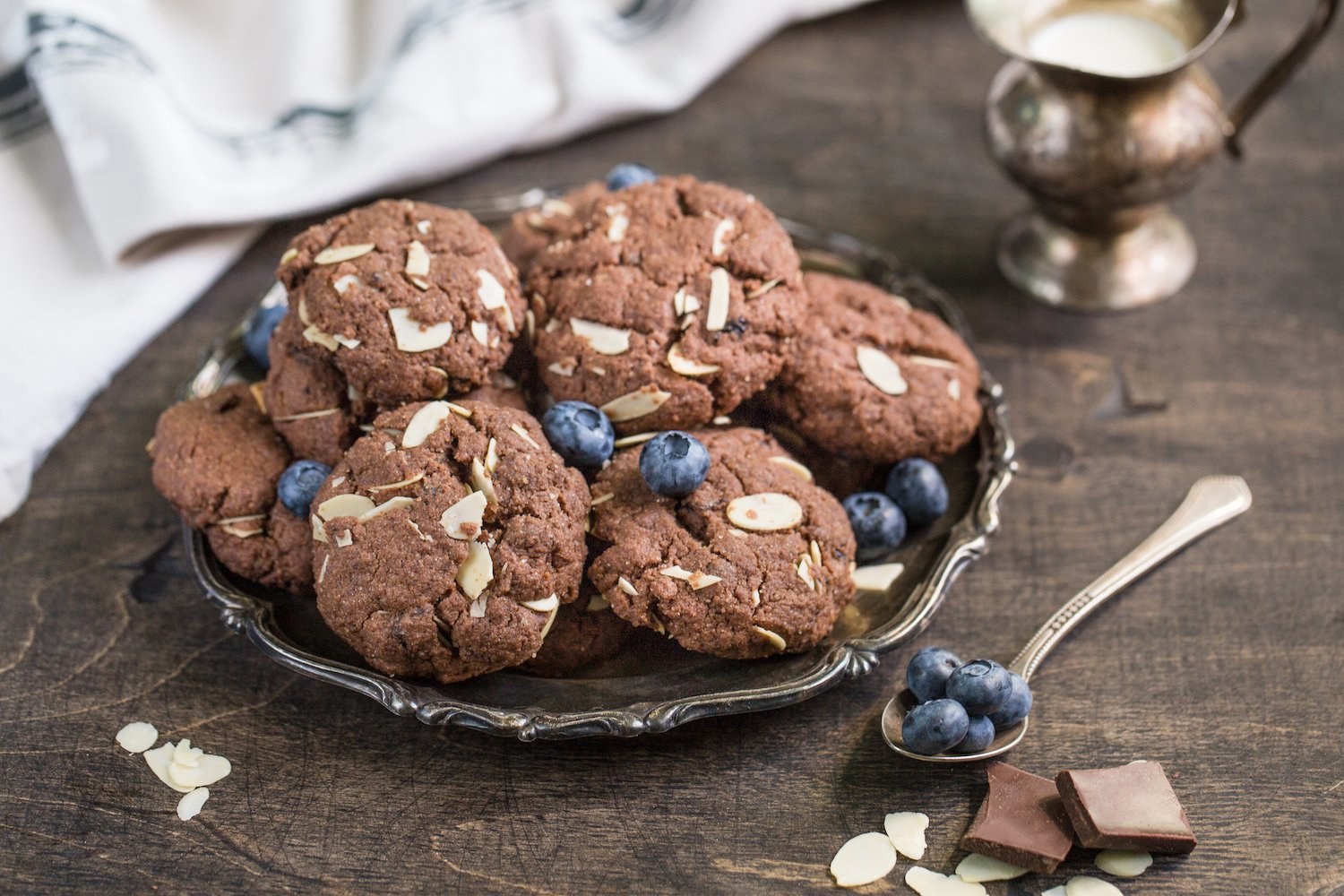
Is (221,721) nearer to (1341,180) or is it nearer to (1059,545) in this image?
(1059,545)

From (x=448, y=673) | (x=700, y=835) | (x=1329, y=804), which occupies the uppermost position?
(x=448, y=673)

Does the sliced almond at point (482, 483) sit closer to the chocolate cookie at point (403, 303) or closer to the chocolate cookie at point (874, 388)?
the chocolate cookie at point (403, 303)

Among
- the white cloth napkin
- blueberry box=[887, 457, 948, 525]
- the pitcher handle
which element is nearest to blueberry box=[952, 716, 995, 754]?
blueberry box=[887, 457, 948, 525]

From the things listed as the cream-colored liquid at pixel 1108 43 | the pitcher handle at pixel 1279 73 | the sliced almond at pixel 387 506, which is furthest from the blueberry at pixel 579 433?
the pitcher handle at pixel 1279 73

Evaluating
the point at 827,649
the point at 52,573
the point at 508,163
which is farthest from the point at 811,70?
the point at 52,573

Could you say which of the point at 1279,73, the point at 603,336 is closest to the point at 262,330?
the point at 603,336

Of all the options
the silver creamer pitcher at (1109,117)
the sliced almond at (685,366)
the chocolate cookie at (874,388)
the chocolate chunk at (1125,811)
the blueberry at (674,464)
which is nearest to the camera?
the chocolate chunk at (1125,811)

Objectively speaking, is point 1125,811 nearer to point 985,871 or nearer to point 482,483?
point 985,871
